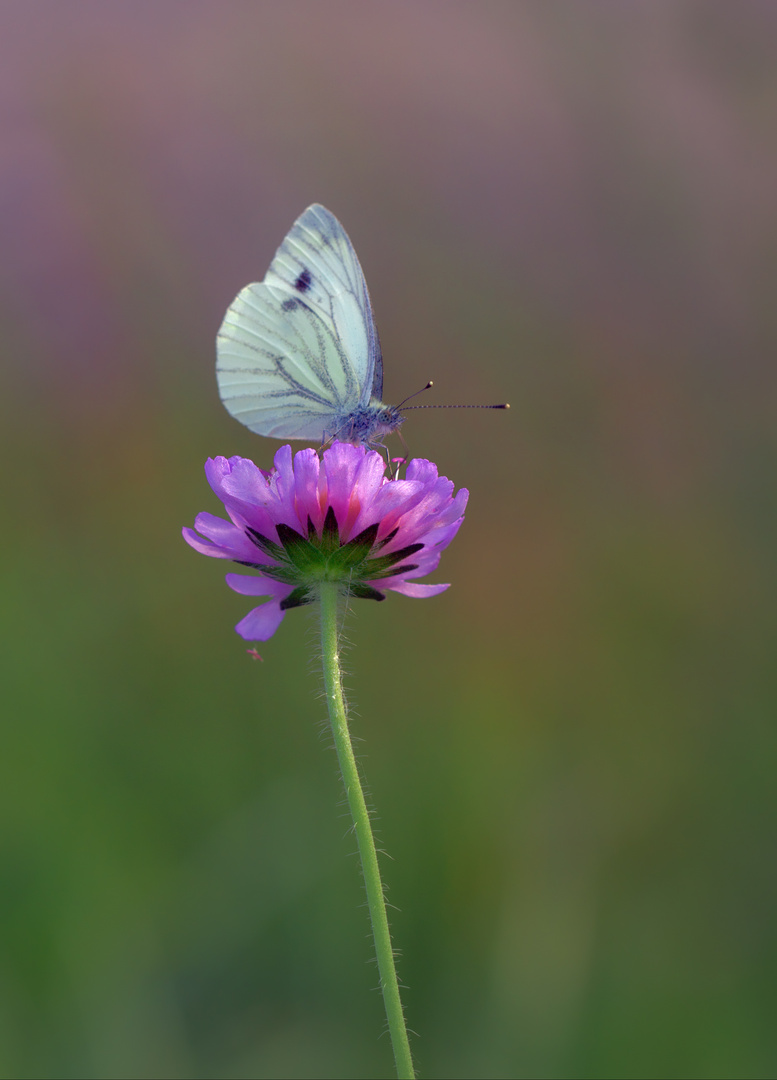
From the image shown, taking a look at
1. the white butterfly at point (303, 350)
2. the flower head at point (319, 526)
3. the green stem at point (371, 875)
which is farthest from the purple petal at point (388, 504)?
the white butterfly at point (303, 350)

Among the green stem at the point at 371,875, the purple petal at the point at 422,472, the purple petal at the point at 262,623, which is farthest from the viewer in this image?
the purple petal at the point at 422,472

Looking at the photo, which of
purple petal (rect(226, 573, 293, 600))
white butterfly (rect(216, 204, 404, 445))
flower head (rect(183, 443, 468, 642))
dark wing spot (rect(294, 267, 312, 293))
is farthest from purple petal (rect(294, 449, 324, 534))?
dark wing spot (rect(294, 267, 312, 293))

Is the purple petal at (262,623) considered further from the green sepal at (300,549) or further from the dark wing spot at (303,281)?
the dark wing spot at (303,281)

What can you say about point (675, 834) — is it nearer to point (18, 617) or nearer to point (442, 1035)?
point (442, 1035)

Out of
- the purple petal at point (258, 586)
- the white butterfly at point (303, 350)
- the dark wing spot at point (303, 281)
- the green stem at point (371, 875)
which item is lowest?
the green stem at point (371, 875)

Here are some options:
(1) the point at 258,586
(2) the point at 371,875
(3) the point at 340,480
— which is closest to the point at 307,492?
(3) the point at 340,480

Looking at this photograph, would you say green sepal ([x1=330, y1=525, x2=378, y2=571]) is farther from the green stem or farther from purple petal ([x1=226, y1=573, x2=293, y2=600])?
the green stem

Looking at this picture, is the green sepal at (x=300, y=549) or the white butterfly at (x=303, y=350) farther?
the white butterfly at (x=303, y=350)

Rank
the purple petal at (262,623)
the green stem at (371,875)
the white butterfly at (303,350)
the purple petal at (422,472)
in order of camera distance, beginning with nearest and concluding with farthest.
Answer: the green stem at (371,875) → the purple petal at (262,623) → the purple petal at (422,472) → the white butterfly at (303,350)
